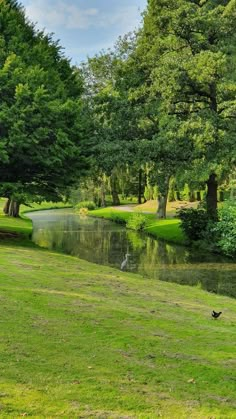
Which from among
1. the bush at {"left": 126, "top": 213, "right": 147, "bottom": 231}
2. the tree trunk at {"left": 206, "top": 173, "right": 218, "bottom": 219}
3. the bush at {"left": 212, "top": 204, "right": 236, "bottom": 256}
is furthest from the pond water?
the tree trunk at {"left": 206, "top": 173, "right": 218, "bottom": 219}

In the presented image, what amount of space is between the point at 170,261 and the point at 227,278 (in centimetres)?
494

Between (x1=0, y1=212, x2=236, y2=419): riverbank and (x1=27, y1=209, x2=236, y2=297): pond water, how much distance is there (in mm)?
5406

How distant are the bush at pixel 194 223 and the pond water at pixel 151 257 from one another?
1.25 m

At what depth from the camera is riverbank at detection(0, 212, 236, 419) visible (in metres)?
5.27

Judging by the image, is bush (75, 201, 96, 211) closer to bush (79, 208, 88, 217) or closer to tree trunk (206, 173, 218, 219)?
bush (79, 208, 88, 217)

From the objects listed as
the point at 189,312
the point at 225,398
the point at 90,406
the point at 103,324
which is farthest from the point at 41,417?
the point at 189,312

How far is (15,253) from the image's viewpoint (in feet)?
61.6

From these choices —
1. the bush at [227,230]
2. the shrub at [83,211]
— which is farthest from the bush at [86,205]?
the bush at [227,230]

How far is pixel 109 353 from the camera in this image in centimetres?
705

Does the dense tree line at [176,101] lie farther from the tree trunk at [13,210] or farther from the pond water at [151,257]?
the tree trunk at [13,210]

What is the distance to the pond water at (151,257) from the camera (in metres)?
18.3

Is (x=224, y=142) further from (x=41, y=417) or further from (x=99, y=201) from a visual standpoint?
(x=99, y=201)

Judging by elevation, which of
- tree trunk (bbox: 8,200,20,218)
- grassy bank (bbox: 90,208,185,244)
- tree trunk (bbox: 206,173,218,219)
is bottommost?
grassy bank (bbox: 90,208,185,244)

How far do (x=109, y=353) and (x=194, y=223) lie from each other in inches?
859
